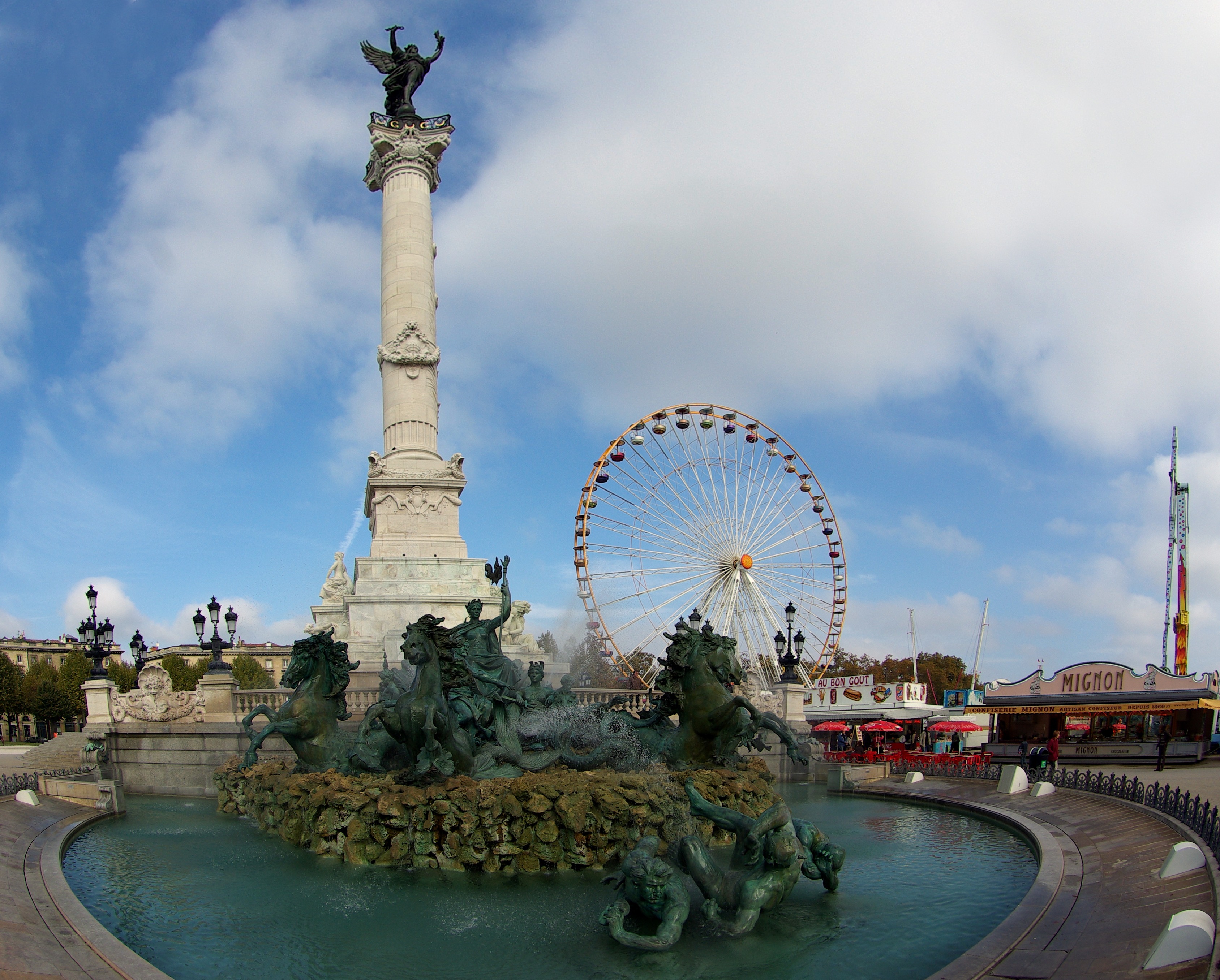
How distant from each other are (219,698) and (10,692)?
42529mm

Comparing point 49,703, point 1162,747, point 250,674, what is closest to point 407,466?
point 1162,747

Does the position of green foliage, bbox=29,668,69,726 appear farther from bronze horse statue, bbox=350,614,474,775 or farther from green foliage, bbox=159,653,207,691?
bronze horse statue, bbox=350,614,474,775

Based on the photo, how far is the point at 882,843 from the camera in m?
11.6

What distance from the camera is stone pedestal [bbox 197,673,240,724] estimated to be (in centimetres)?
1872

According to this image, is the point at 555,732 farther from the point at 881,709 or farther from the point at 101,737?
the point at 881,709

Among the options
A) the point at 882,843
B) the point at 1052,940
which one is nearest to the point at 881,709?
the point at 882,843

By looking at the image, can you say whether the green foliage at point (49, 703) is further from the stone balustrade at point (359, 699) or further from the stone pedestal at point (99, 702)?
the stone pedestal at point (99, 702)

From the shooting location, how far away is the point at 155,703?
1767 cm

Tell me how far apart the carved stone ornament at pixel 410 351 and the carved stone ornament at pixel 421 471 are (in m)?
2.70

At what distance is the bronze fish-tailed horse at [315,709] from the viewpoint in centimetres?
→ 1254

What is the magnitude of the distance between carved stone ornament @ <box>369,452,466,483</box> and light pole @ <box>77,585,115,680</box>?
23.5 ft

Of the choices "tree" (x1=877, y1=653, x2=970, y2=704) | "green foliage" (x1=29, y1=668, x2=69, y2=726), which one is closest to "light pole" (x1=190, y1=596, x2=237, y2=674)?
"green foliage" (x1=29, y1=668, x2=69, y2=726)

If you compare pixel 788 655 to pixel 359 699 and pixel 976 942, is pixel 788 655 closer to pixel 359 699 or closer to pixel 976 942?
pixel 359 699

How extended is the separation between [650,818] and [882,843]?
132 inches
